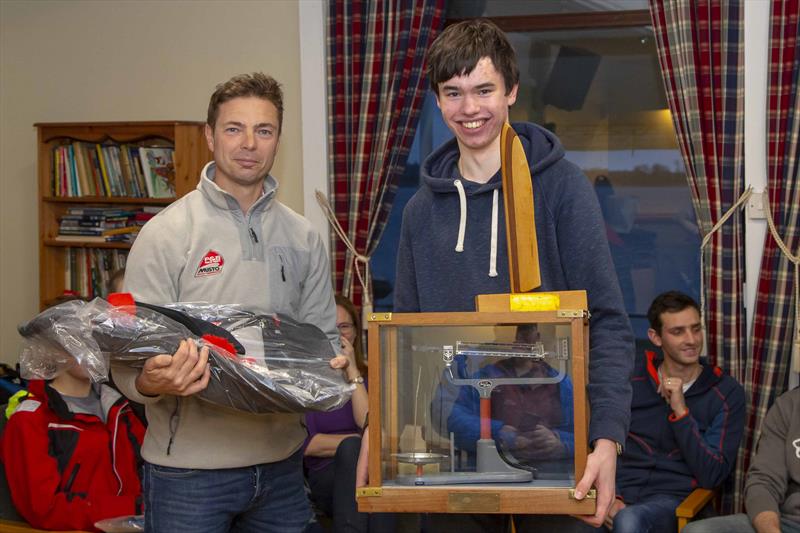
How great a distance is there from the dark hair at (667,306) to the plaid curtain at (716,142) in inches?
12.2

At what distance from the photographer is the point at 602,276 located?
1754mm

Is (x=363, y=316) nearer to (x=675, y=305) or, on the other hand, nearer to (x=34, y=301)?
(x=675, y=305)

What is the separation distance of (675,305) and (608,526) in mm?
892

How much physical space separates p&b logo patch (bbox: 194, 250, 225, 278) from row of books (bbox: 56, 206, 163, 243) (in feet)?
9.33

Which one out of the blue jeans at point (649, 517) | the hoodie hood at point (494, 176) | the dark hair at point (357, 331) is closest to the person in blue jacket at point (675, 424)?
the blue jeans at point (649, 517)

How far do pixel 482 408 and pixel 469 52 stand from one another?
62 centimetres

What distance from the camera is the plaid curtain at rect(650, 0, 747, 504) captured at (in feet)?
13.9

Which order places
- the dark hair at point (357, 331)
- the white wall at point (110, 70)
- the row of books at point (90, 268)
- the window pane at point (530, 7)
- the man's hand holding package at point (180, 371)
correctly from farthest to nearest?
the row of books at point (90, 268) < the white wall at point (110, 70) < the window pane at point (530, 7) < the dark hair at point (357, 331) < the man's hand holding package at point (180, 371)

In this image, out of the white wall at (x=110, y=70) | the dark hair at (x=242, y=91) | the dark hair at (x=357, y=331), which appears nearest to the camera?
the dark hair at (x=242, y=91)

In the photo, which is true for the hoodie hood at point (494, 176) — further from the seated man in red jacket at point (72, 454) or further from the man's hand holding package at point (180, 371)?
the seated man in red jacket at point (72, 454)

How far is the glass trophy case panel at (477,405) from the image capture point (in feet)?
5.64

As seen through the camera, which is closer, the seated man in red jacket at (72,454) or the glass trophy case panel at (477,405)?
the glass trophy case panel at (477,405)

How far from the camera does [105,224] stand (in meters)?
5.02

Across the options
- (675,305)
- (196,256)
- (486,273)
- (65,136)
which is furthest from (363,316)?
(486,273)
